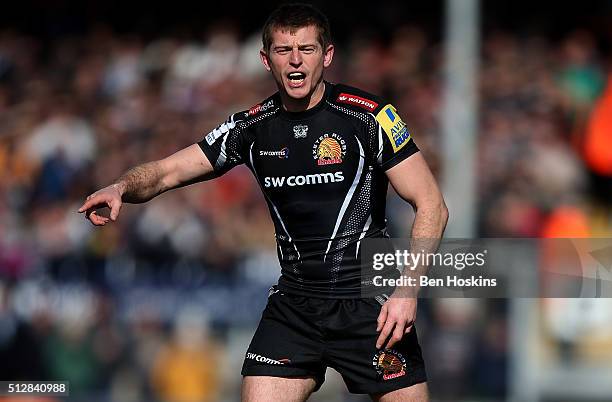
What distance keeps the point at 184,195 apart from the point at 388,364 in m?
6.33

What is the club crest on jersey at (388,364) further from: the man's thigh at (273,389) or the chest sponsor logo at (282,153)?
the chest sponsor logo at (282,153)

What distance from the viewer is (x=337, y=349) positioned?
595cm

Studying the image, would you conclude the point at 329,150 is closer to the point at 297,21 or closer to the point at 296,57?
the point at 296,57

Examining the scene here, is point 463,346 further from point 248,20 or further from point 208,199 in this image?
point 248,20

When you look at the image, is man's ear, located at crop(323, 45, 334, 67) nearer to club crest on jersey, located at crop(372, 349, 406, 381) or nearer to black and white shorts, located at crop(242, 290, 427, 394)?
black and white shorts, located at crop(242, 290, 427, 394)

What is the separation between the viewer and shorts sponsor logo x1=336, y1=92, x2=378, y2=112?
594 cm

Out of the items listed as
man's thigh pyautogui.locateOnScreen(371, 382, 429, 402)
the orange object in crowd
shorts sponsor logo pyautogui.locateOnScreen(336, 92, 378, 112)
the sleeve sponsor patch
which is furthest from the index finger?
the orange object in crowd

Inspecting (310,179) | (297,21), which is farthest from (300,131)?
(297,21)

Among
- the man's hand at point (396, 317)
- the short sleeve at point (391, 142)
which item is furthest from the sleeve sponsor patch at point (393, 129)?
the man's hand at point (396, 317)

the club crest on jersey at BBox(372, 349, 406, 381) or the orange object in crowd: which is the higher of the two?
the orange object in crowd

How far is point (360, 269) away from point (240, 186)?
6.19m

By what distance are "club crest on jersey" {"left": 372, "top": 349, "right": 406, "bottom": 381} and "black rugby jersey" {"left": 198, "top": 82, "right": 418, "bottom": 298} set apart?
1.17 ft

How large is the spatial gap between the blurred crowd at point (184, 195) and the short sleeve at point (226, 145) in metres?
4.42

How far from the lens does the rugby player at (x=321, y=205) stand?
5875mm
